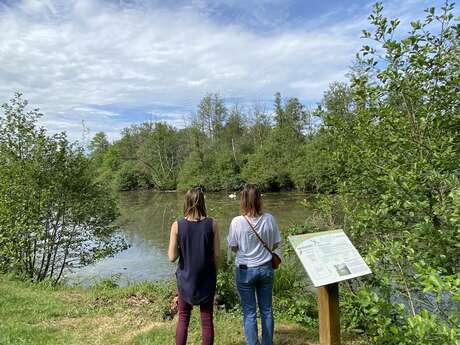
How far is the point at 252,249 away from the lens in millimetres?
4020

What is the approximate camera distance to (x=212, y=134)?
6072 cm

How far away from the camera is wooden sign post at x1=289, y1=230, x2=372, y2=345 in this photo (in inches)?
132

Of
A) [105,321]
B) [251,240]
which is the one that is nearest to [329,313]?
[251,240]

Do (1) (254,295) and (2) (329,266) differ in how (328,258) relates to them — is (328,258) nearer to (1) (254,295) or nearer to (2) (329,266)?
(2) (329,266)

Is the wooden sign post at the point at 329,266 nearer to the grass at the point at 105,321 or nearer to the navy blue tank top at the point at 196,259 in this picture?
the navy blue tank top at the point at 196,259

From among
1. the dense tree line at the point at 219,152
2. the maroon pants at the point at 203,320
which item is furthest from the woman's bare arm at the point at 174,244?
the dense tree line at the point at 219,152

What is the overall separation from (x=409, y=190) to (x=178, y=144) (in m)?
64.5

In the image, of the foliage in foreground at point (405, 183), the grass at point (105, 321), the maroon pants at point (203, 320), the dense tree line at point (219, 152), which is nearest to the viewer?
the foliage in foreground at point (405, 183)

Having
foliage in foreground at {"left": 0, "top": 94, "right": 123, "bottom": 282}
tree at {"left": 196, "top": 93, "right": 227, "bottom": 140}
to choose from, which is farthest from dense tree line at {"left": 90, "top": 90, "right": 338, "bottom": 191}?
foliage in foreground at {"left": 0, "top": 94, "right": 123, "bottom": 282}

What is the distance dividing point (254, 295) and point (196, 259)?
74 centimetres

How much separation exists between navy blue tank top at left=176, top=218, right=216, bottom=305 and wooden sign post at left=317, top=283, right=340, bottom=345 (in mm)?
1050

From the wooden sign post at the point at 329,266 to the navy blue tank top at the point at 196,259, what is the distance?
821 mm

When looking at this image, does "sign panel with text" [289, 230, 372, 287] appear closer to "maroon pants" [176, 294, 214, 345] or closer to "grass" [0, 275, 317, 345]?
"maroon pants" [176, 294, 214, 345]

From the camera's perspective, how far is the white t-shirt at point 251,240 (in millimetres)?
4016
